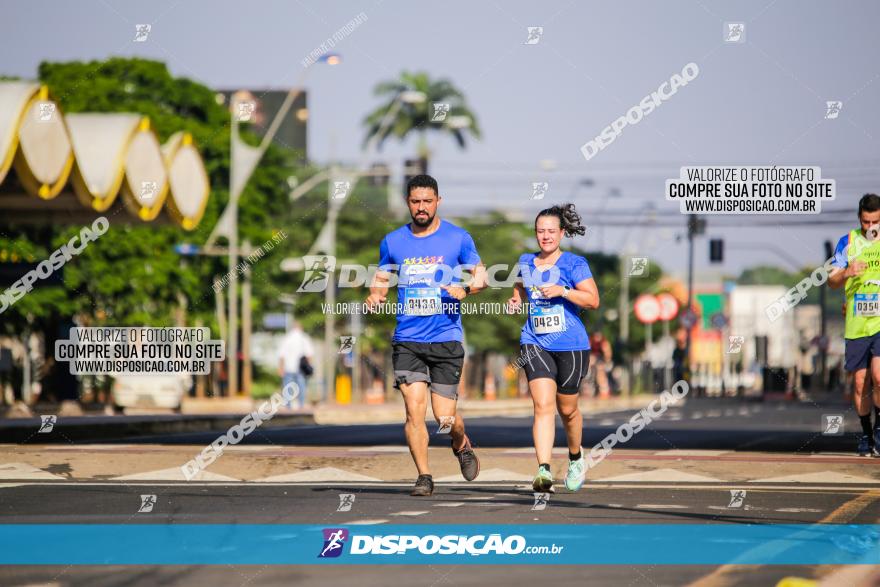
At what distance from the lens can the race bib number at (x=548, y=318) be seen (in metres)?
10.6

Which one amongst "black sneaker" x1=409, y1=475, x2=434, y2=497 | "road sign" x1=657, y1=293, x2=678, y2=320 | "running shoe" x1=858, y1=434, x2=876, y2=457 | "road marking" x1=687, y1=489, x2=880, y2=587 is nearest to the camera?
"road marking" x1=687, y1=489, x2=880, y2=587

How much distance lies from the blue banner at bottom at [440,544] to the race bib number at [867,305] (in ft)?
15.7

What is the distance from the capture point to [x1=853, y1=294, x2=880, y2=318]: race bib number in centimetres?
1278

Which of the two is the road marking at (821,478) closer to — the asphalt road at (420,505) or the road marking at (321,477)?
the asphalt road at (420,505)

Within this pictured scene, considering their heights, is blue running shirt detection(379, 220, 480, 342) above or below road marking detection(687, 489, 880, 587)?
above

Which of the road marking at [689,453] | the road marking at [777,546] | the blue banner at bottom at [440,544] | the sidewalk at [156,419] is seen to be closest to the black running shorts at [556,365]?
the road marking at [777,546]

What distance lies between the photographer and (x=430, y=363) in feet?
34.4

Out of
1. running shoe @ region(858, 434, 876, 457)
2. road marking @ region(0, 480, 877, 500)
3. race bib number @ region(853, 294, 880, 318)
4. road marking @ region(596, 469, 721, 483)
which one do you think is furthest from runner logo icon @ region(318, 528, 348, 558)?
running shoe @ region(858, 434, 876, 457)

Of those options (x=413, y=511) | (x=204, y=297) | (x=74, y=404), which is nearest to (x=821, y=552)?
(x=413, y=511)

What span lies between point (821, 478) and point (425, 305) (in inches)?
133

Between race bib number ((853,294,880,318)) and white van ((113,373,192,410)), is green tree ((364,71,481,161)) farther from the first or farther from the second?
race bib number ((853,294,880,318))

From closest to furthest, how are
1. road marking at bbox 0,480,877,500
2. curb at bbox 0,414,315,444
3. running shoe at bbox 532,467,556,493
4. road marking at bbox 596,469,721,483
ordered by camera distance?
running shoe at bbox 532,467,556,493 → road marking at bbox 0,480,877,500 → road marking at bbox 596,469,721,483 → curb at bbox 0,414,315,444

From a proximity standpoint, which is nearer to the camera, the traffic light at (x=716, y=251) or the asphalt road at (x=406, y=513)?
the asphalt road at (x=406, y=513)

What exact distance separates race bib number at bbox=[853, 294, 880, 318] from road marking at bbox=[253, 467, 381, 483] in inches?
167
